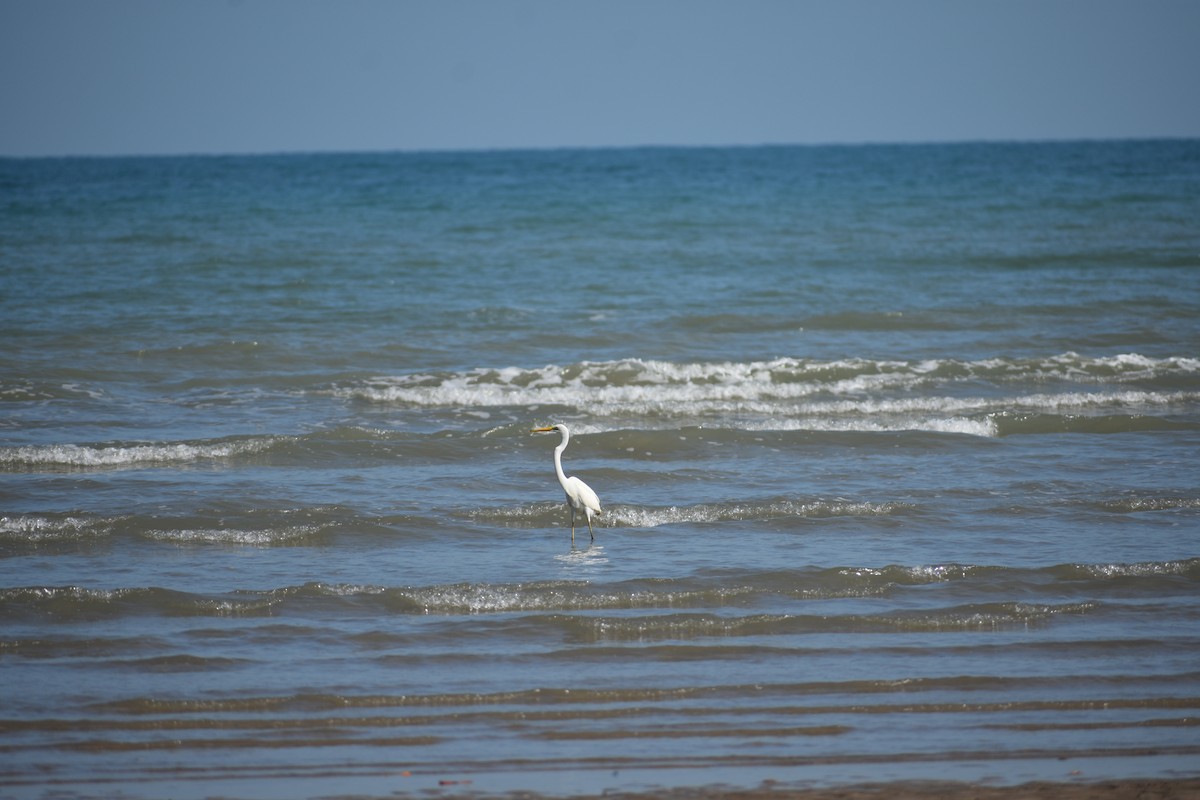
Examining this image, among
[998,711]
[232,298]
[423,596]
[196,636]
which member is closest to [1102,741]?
[998,711]

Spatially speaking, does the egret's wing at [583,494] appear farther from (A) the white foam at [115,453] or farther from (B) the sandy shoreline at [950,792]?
(B) the sandy shoreline at [950,792]

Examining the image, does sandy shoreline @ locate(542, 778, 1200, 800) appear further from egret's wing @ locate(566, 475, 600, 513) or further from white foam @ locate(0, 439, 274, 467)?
white foam @ locate(0, 439, 274, 467)

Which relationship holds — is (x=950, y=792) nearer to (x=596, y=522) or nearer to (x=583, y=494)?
(x=583, y=494)

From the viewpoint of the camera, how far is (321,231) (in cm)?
2577

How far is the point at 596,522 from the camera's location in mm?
8883

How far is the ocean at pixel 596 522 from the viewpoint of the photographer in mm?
5203

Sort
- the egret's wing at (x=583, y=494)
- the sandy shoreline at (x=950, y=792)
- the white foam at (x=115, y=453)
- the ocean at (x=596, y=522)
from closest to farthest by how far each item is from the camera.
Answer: the sandy shoreline at (x=950, y=792)
the ocean at (x=596, y=522)
the egret's wing at (x=583, y=494)
the white foam at (x=115, y=453)

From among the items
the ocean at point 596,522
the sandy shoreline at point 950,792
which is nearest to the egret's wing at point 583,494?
the ocean at point 596,522

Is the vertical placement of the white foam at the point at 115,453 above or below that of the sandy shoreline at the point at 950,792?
above

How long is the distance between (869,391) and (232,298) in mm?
9984

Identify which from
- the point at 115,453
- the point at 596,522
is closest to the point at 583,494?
the point at 596,522

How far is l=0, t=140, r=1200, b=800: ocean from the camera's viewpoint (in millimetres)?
5203

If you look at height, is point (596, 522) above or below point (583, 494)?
below

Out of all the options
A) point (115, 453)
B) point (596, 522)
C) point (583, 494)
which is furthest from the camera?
A: point (115, 453)
